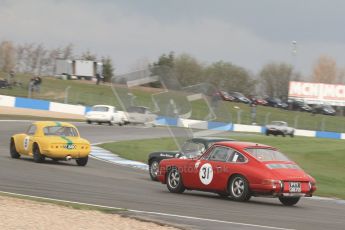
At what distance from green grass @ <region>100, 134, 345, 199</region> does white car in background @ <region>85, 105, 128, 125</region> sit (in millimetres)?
10090

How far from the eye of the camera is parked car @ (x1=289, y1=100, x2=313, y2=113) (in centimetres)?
8819

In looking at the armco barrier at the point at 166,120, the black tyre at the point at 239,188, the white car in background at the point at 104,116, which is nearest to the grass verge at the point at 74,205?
the black tyre at the point at 239,188

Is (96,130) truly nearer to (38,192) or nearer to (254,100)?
(38,192)

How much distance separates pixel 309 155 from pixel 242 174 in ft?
56.1

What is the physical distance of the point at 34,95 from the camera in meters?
51.6

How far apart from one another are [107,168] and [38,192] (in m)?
8.14

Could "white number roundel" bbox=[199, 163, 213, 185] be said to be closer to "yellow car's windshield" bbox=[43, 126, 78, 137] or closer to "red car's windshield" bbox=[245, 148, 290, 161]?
"red car's windshield" bbox=[245, 148, 290, 161]

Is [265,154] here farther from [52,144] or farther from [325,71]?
[325,71]

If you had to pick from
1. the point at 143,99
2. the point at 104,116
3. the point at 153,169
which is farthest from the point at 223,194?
the point at 104,116

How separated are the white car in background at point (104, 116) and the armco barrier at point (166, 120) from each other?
5.06 metres

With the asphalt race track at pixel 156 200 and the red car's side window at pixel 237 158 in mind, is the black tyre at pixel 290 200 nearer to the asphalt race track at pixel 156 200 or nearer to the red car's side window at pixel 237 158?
the asphalt race track at pixel 156 200

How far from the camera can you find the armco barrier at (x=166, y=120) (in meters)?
21.8

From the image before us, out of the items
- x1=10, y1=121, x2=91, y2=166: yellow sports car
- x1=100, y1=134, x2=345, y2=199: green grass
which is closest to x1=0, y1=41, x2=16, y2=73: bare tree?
x1=100, y1=134, x2=345, y2=199: green grass

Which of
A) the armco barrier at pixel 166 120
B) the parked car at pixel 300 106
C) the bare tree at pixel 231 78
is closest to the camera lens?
the armco barrier at pixel 166 120
